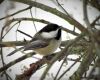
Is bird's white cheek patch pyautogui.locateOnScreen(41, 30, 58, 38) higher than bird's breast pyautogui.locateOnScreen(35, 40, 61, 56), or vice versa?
bird's white cheek patch pyautogui.locateOnScreen(41, 30, 58, 38)

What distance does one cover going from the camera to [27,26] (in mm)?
2129

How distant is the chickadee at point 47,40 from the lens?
1314mm

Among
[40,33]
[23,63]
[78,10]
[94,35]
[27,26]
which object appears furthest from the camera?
[78,10]

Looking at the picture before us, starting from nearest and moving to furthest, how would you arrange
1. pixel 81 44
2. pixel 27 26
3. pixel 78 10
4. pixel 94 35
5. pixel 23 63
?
pixel 94 35
pixel 81 44
pixel 23 63
pixel 27 26
pixel 78 10

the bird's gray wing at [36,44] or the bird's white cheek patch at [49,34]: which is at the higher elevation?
the bird's white cheek patch at [49,34]

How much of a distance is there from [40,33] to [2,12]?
0.87 m

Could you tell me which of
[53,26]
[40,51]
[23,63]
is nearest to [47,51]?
[40,51]

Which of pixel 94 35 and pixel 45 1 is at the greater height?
pixel 94 35

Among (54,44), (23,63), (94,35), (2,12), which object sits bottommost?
(23,63)

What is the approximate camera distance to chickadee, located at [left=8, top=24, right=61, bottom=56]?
131 centimetres

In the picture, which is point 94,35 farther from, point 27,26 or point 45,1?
point 45,1

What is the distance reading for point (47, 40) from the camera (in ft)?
4.53

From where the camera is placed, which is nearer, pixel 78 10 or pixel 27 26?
pixel 27 26

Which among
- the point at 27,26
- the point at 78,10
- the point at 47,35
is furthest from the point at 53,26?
the point at 78,10
